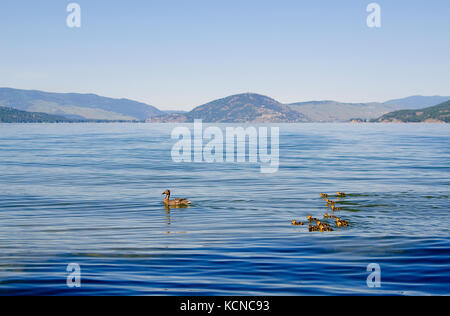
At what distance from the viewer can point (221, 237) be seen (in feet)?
65.6

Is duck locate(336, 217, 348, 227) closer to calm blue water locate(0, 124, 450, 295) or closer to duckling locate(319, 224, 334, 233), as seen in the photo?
calm blue water locate(0, 124, 450, 295)

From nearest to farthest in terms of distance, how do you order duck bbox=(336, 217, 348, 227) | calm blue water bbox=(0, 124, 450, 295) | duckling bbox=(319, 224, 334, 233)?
1. calm blue water bbox=(0, 124, 450, 295)
2. duckling bbox=(319, 224, 334, 233)
3. duck bbox=(336, 217, 348, 227)

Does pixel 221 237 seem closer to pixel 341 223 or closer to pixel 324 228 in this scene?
pixel 324 228

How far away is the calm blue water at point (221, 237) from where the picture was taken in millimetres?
14203

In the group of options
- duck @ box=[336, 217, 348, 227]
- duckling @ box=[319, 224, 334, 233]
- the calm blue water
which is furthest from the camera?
duck @ box=[336, 217, 348, 227]

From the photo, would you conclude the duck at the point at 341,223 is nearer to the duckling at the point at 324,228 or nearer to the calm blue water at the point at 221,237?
the calm blue water at the point at 221,237

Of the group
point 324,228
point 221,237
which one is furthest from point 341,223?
point 221,237

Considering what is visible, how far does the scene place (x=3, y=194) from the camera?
3189 centimetres

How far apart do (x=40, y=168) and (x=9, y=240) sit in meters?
29.9

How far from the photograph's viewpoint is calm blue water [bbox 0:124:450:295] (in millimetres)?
14203

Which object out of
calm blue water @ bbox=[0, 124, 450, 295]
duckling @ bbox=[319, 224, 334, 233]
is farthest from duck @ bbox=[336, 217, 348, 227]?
duckling @ bbox=[319, 224, 334, 233]

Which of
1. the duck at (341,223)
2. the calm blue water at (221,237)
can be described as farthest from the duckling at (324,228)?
the duck at (341,223)

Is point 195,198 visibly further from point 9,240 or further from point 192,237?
point 9,240
